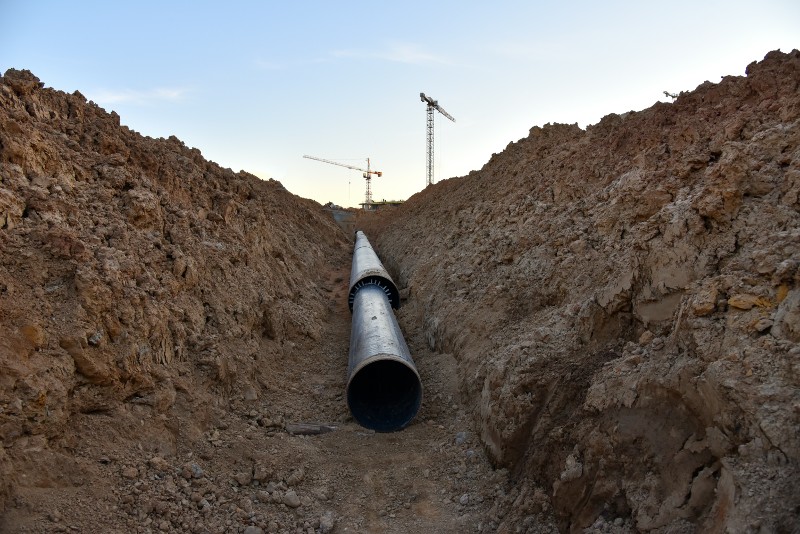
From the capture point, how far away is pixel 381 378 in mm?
9555

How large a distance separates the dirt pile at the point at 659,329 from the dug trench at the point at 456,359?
28mm

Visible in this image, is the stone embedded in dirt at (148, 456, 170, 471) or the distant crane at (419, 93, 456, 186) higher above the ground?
the distant crane at (419, 93, 456, 186)

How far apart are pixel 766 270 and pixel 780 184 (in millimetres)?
1497

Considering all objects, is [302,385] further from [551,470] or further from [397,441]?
[551,470]

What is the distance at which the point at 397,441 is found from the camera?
7.91m

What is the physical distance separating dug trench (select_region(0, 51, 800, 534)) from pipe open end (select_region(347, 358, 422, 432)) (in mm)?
277

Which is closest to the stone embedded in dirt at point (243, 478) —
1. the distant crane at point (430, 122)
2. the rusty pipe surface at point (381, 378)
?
the rusty pipe surface at point (381, 378)

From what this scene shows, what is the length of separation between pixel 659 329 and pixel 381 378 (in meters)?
5.11

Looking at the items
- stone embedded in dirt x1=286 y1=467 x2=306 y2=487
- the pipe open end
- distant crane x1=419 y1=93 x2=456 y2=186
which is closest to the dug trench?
stone embedded in dirt x1=286 y1=467 x2=306 y2=487

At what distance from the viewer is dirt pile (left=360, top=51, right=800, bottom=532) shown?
405cm

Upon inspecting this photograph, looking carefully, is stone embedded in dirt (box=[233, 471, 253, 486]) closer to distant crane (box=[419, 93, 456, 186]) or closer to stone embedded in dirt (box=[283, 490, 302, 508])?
stone embedded in dirt (box=[283, 490, 302, 508])

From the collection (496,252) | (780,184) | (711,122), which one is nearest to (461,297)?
(496,252)

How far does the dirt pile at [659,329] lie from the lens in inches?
160

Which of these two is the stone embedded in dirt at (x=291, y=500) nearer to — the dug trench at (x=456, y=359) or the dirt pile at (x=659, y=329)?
the dug trench at (x=456, y=359)
